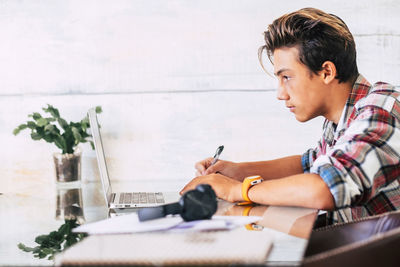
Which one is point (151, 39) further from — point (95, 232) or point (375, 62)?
point (95, 232)

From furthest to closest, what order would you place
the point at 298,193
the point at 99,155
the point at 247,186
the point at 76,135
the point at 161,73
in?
the point at 161,73 → the point at 76,135 → the point at 99,155 → the point at 247,186 → the point at 298,193

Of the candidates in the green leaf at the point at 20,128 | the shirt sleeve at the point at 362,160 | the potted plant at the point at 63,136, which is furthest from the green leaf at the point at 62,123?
the shirt sleeve at the point at 362,160

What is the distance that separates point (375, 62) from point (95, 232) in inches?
78.5

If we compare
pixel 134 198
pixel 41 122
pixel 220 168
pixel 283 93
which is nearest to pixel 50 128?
pixel 41 122

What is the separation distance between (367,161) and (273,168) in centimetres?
67

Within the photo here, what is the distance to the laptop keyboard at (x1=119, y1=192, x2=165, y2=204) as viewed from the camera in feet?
5.37

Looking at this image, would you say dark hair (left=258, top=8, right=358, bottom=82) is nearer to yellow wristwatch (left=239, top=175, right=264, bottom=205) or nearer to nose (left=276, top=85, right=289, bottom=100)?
nose (left=276, top=85, right=289, bottom=100)

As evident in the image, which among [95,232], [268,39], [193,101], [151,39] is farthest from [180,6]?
[95,232]

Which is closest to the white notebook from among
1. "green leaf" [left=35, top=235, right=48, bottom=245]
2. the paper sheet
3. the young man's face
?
the paper sheet

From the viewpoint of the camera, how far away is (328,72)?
158 centimetres

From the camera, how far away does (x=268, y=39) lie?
1656 mm

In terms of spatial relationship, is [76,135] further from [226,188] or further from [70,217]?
[226,188]

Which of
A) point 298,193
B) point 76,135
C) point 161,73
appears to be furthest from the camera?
point 161,73

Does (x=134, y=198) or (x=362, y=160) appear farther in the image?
(x=134, y=198)
